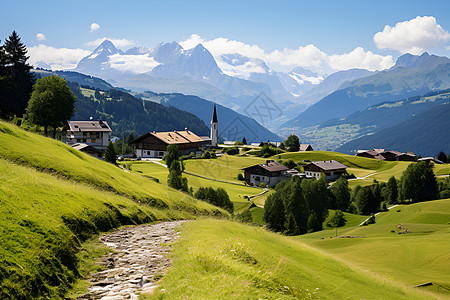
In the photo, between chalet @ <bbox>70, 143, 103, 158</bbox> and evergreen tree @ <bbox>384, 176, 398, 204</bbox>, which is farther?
evergreen tree @ <bbox>384, 176, 398, 204</bbox>

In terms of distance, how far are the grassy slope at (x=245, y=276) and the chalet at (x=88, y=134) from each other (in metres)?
111

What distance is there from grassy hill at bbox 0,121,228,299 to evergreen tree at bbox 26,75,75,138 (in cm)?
4028

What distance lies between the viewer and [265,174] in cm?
12875

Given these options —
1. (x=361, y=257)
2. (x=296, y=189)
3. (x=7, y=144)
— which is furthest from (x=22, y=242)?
(x=296, y=189)

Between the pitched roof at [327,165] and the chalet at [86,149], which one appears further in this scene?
the pitched roof at [327,165]

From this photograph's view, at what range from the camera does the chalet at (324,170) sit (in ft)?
462

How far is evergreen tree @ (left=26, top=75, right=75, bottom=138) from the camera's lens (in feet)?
205

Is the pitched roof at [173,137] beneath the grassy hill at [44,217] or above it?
above

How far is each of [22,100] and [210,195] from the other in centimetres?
6022

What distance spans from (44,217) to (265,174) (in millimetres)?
118594

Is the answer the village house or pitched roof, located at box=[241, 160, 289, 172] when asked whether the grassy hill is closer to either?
the village house

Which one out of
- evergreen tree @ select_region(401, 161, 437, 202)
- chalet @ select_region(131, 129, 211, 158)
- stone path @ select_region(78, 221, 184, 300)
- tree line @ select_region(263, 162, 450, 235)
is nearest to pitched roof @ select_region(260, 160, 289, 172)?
tree line @ select_region(263, 162, 450, 235)

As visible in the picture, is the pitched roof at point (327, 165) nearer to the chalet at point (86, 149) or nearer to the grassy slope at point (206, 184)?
the grassy slope at point (206, 184)

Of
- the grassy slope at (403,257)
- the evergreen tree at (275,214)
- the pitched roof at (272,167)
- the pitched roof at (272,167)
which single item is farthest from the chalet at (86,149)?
the grassy slope at (403,257)
